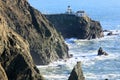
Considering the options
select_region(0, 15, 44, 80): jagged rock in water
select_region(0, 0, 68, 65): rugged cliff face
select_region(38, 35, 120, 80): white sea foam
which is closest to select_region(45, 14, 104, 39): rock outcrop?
select_region(38, 35, 120, 80): white sea foam

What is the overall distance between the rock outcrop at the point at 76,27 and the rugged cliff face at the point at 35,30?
128ft

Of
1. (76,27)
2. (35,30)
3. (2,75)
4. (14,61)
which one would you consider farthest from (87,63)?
(76,27)

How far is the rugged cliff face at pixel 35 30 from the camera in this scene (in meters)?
116

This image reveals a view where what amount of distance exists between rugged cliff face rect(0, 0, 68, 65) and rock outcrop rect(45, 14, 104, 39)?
38918 mm

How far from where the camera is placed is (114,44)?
153375 millimetres

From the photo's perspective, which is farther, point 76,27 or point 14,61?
point 76,27

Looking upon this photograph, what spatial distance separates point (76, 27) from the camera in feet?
558

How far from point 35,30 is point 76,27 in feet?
155

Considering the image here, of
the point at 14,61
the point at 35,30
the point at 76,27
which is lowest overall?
the point at 76,27

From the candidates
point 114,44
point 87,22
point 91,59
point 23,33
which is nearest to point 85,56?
point 91,59

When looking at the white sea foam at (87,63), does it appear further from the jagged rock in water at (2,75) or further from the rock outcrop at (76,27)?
the jagged rock in water at (2,75)

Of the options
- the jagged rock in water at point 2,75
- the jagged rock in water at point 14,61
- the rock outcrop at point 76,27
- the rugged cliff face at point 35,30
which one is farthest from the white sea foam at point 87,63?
the jagged rock in water at point 2,75

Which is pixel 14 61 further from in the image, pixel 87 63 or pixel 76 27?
pixel 76 27

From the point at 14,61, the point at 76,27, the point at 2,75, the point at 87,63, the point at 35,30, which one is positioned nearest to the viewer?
the point at 2,75
